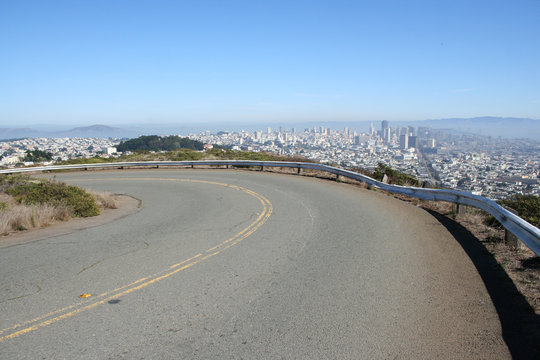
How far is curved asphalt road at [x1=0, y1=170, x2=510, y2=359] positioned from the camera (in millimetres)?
4168

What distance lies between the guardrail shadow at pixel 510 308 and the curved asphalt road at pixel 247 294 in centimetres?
16

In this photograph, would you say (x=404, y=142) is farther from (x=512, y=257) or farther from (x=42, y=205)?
(x=42, y=205)

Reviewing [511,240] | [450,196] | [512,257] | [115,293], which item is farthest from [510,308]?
[450,196]

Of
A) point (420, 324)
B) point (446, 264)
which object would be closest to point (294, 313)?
point (420, 324)

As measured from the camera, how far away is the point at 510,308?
17.2 feet

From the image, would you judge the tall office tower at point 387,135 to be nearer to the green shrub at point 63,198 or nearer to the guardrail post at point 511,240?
the guardrail post at point 511,240

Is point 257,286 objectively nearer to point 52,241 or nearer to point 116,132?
point 52,241

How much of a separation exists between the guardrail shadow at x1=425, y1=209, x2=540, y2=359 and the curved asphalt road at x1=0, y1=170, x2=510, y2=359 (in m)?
0.16

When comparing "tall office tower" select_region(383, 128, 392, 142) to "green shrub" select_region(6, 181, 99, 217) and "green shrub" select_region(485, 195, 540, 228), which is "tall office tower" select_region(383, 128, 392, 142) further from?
"green shrub" select_region(6, 181, 99, 217)

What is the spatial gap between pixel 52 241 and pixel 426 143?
1723 inches

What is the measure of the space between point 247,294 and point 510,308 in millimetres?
3886

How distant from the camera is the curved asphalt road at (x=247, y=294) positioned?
164 inches

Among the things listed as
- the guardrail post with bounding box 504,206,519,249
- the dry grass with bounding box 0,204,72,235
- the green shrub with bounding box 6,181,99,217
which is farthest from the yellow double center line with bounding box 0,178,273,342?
the guardrail post with bounding box 504,206,519,249

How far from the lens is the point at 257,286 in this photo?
232 inches
